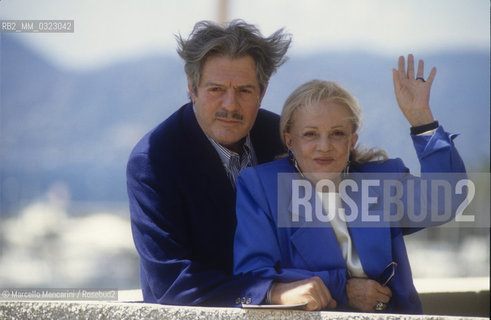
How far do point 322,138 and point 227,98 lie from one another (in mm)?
529

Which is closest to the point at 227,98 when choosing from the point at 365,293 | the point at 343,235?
the point at 343,235

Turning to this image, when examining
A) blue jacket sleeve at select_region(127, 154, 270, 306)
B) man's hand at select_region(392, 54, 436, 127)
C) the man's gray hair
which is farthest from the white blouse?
the man's gray hair

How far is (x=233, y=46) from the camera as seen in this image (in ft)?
10.9

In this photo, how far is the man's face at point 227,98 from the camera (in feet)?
10.8

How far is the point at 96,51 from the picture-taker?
141 inches

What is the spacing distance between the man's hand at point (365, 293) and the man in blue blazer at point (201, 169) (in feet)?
1.67

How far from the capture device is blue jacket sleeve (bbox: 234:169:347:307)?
9.82 ft

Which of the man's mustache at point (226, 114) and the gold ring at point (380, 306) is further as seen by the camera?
the man's mustache at point (226, 114)

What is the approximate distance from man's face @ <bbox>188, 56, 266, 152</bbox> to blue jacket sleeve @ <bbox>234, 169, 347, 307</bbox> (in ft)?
1.23

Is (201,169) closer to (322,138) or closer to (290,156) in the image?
(290,156)

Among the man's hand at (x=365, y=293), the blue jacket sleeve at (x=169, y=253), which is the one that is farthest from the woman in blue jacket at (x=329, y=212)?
the blue jacket sleeve at (x=169, y=253)

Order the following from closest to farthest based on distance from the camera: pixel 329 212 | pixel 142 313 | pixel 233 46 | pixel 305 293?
pixel 305 293 < pixel 142 313 < pixel 329 212 < pixel 233 46

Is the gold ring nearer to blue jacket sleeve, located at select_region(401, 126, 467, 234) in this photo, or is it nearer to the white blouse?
the white blouse

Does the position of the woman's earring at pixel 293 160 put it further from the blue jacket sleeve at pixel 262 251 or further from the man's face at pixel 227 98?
the man's face at pixel 227 98
